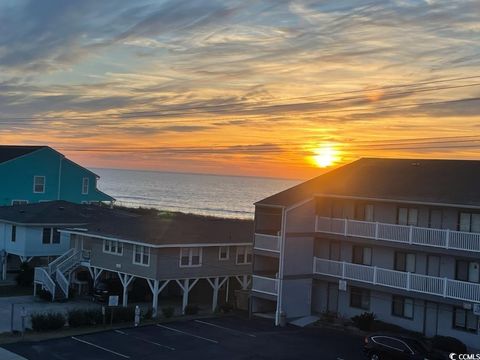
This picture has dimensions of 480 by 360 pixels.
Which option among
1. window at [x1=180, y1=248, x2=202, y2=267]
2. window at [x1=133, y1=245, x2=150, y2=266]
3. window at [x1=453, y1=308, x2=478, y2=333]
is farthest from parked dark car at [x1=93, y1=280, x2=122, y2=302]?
window at [x1=453, y1=308, x2=478, y2=333]

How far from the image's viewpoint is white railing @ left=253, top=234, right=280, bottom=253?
36.3 m

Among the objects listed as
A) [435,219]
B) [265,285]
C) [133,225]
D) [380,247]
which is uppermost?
[435,219]

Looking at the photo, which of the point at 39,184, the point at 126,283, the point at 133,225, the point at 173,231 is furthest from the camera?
the point at 39,184

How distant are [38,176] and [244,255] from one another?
2918 centimetres

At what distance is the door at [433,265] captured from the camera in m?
32.4

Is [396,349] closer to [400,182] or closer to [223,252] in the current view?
[400,182]

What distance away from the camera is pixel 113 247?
131ft

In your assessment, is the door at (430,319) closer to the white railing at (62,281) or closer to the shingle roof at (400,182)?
the shingle roof at (400,182)

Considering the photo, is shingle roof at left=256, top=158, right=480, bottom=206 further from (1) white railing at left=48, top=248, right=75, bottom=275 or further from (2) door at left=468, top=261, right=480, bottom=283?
(1) white railing at left=48, top=248, right=75, bottom=275

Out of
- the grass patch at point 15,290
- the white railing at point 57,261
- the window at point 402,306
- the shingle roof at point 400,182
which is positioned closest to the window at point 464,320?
the window at point 402,306

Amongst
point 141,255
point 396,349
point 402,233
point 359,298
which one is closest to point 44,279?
point 141,255

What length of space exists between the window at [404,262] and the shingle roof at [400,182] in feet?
10.8

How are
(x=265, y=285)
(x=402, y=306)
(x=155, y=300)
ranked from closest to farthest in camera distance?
1. (x=402, y=306)
2. (x=265, y=285)
3. (x=155, y=300)

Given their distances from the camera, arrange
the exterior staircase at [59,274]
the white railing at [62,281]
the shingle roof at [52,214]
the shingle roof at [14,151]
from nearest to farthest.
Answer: the exterior staircase at [59,274], the white railing at [62,281], the shingle roof at [52,214], the shingle roof at [14,151]
